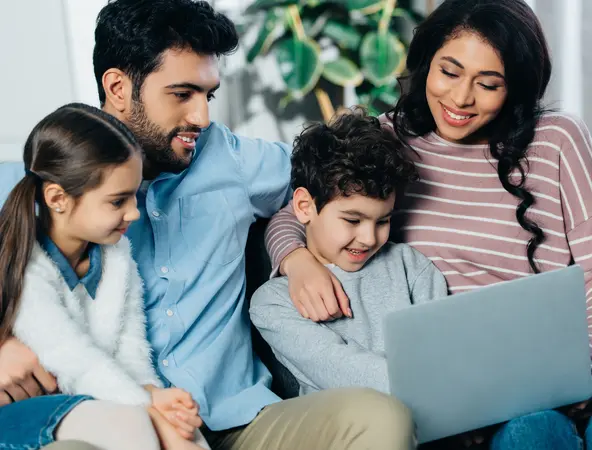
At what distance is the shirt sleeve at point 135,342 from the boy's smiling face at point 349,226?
362 millimetres

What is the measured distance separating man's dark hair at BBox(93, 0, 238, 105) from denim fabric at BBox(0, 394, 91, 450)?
24.7 inches

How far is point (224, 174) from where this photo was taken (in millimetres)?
1698

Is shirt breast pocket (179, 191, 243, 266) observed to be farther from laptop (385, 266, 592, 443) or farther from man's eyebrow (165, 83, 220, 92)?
laptop (385, 266, 592, 443)

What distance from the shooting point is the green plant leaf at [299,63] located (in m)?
3.11

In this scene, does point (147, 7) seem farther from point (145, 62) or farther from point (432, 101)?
point (432, 101)

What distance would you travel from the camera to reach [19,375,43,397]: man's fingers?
1.34 metres

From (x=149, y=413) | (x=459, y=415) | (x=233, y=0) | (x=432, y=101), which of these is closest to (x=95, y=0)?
(x=233, y=0)

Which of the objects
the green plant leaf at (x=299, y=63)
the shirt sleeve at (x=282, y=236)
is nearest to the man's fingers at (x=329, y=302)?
the shirt sleeve at (x=282, y=236)

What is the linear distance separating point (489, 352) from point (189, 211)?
66 centimetres

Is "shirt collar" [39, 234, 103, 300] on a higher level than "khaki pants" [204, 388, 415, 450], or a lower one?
higher

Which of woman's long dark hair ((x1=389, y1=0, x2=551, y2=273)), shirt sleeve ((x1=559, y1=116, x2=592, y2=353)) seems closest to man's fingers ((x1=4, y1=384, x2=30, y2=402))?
woman's long dark hair ((x1=389, y1=0, x2=551, y2=273))

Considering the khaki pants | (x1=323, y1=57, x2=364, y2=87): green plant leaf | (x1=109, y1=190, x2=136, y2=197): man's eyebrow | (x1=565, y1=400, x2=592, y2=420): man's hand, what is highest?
(x1=323, y1=57, x2=364, y2=87): green plant leaf

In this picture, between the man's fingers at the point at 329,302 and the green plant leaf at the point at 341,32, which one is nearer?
the man's fingers at the point at 329,302

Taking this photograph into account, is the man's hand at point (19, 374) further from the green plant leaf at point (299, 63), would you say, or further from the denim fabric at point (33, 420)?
the green plant leaf at point (299, 63)
